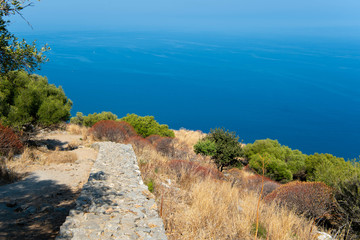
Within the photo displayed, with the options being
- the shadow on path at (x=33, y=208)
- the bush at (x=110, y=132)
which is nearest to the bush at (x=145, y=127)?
the bush at (x=110, y=132)

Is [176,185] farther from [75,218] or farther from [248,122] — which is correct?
[248,122]

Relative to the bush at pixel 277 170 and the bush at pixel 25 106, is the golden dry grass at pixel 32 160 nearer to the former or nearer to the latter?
the bush at pixel 25 106

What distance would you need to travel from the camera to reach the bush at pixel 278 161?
56.9 ft

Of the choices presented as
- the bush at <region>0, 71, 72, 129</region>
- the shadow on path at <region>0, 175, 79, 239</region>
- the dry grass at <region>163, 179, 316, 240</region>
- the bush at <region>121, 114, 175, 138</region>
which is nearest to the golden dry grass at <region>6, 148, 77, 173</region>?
the shadow on path at <region>0, 175, 79, 239</region>

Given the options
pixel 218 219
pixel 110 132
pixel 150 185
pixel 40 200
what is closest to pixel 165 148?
pixel 110 132

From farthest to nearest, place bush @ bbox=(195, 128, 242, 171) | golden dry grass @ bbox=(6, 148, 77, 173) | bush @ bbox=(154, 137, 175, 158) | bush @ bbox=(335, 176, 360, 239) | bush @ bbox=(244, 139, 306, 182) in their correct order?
bush @ bbox=(244, 139, 306, 182)
bush @ bbox=(195, 128, 242, 171)
bush @ bbox=(154, 137, 175, 158)
golden dry grass @ bbox=(6, 148, 77, 173)
bush @ bbox=(335, 176, 360, 239)

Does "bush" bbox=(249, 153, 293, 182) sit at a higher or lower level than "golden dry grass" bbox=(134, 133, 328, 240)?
lower

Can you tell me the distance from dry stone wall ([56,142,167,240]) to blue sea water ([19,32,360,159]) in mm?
61055

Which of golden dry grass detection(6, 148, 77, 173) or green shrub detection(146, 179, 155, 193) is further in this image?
golden dry grass detection(6, 148, 77, 173)

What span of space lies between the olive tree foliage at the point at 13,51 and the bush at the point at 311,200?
7072 millimetres

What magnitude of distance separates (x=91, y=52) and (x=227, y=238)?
156449 millimetres

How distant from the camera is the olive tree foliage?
404 cm

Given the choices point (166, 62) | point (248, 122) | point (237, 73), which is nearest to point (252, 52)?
point (237, 73)

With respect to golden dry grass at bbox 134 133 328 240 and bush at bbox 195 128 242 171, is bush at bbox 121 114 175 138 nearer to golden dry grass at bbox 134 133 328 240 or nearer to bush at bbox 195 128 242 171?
bush at bbox 195 128 242 171
